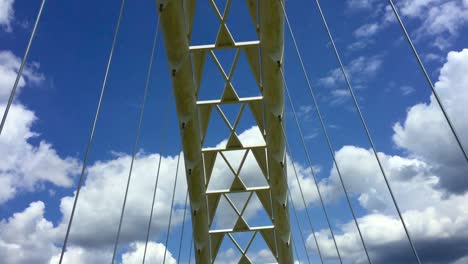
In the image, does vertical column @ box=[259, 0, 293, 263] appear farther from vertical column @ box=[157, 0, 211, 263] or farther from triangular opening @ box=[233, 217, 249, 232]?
vertical column @ box=[157, 0, 211, 263]

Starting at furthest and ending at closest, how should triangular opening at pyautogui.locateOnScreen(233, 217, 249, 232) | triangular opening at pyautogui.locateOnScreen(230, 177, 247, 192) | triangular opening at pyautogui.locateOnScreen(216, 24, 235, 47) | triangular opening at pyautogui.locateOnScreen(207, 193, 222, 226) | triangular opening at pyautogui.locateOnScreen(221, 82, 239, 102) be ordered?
1. triangular opening at pyautogui.locateOnScreen(233, 217, 249, 232)
2. triangular opening at pyautogui.locateOnScreen(207, 193, 222, 226)
3. triangular opening at pyautogui.locateOnScreen(230, 177, 247, 192)
4. triangular opening at pyautogui.locateOnScreen(221, 82, 239, 102)
5. triangular opening at pyautogui.locateOnScreen(216, 24, 235, 47)

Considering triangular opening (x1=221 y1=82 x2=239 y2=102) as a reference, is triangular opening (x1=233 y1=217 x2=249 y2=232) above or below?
below

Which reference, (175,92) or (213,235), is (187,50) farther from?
(213,235)

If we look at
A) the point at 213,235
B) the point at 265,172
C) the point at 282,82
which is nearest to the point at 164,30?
the point at 282,82

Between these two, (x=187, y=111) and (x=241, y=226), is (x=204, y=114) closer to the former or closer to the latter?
(x=187, y=111)

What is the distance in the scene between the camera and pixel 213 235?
29.6 meters

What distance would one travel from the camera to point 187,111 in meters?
20.5

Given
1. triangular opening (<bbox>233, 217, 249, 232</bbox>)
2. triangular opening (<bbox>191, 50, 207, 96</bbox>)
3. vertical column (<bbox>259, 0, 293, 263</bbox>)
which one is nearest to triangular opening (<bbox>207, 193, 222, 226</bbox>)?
triangular opening (<bbox>233, 217, 249, 232</bbox>)

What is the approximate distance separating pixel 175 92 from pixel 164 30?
327 cm

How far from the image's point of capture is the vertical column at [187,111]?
1680 cm

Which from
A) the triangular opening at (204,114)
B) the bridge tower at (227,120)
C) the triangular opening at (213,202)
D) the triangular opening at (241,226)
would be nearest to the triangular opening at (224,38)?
the bridge tower at (227,120)

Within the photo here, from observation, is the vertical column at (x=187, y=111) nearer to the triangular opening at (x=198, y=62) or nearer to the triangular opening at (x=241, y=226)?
the triangular opening at (x=198, y=62)

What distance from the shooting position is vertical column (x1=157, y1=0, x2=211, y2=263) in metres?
16.8

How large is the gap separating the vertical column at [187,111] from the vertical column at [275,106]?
9.99 feet
